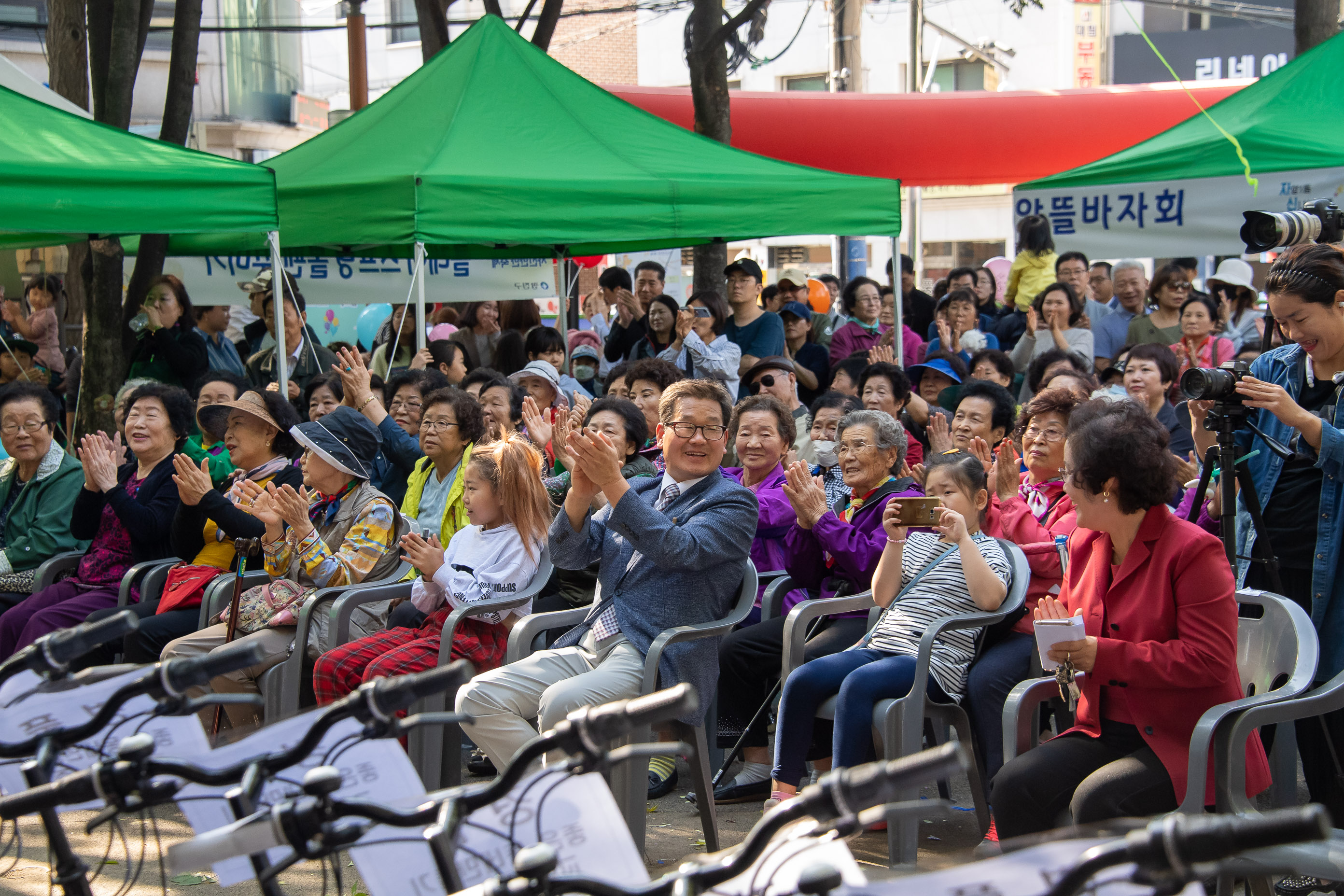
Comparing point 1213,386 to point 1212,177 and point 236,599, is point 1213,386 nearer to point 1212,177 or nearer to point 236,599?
point 236,599

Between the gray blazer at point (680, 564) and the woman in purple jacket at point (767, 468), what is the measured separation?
0.69 meters

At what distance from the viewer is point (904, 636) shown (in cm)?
385

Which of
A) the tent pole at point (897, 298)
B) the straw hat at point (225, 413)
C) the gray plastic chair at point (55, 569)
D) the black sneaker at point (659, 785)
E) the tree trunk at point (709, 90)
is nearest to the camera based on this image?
the black sneaker at point (659, 785)

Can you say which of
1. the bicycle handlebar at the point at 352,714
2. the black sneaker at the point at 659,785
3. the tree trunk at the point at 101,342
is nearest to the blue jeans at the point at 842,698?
the black sneaker at the point at 659,785

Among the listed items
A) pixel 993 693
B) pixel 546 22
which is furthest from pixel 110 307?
pixel 993 693

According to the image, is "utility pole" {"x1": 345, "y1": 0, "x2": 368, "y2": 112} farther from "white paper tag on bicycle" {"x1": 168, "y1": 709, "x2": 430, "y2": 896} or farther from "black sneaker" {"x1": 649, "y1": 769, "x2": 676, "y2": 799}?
"white paper tag on bicycle" {"x1": 168, "y1": 709, "x2": 430, "y2": 896}

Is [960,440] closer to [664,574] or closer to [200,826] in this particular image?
[664,574]

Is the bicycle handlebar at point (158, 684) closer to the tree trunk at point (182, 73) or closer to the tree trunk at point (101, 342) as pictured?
the tree trunk at point (101, 342)

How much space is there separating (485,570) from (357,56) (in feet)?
35.0

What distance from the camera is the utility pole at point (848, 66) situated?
15023 mm

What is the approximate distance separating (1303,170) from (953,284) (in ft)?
13.5

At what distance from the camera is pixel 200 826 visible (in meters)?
2.01

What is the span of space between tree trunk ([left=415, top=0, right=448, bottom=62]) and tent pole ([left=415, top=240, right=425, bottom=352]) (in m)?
4.04

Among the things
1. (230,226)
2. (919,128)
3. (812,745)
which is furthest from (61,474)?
(919,128)
